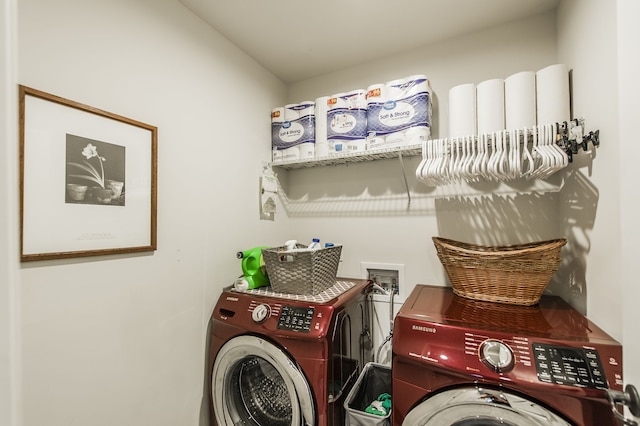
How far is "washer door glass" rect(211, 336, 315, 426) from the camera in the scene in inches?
47.2

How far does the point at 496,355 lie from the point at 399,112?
124cm

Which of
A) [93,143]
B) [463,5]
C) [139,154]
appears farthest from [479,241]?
[93,143]

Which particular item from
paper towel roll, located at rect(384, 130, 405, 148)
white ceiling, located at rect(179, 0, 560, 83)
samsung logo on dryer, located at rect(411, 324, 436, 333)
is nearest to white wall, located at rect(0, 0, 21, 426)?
samsung logo on dryer, located at rect(411, 324, 436, 333)

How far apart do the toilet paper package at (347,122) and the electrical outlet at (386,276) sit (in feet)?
2.57

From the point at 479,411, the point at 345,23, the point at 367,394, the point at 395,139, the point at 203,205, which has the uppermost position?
the point at 345,23

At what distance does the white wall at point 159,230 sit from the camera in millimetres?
939

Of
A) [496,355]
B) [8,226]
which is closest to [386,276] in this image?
[496,355]

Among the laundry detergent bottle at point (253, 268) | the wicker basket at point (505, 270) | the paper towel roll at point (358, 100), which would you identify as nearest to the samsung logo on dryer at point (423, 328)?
the wicker basket at point (505, 270)

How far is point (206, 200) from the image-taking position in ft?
5.02

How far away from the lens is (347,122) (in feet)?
5.71

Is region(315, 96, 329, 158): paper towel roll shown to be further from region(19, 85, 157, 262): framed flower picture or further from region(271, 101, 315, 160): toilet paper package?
region(19, 85, 157, 262): framed flower picture

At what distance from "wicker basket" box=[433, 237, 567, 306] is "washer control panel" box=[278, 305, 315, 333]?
2.34 feet

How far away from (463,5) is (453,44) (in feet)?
0.90

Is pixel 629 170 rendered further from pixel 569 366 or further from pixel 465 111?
pixel 465 111
